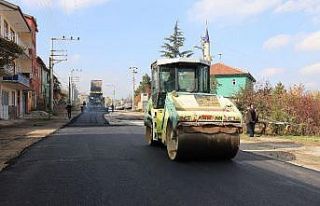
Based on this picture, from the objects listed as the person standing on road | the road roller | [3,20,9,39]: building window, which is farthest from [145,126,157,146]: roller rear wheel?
[3,20,9,39]: building window

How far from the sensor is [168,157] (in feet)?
50.4

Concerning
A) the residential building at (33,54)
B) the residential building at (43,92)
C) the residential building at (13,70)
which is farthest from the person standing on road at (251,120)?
the residential building at (43,92)

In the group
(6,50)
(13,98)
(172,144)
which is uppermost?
(6,50)

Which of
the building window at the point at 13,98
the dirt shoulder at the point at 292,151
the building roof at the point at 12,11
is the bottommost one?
the dirt shoulder at the point at 292,151

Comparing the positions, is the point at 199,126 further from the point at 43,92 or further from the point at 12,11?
the point at 43,92

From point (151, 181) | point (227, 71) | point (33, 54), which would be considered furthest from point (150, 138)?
point (227, 71)

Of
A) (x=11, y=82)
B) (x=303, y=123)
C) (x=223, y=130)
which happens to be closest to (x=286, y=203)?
(x=223, y=130)

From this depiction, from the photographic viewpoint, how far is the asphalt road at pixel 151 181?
9.07 m

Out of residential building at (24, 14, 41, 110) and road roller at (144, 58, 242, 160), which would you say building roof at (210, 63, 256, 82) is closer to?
residential building at (24, 14, 41, 110)

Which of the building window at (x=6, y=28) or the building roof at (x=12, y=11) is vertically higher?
the building roof at (x=12, y=11)

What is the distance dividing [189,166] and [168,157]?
7.01 feet

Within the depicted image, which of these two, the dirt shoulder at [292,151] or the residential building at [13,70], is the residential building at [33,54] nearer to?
the residential building at [13,70]

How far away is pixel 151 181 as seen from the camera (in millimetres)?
10930

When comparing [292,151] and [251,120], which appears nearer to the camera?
[292,151]
